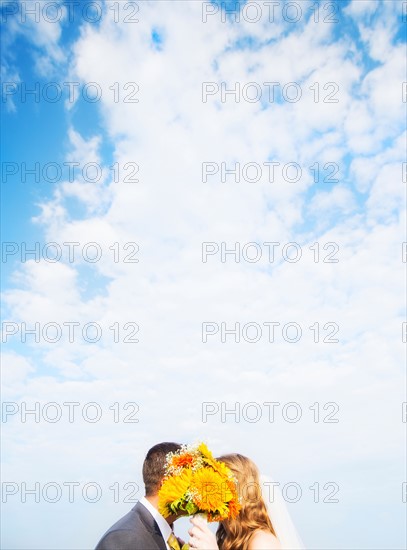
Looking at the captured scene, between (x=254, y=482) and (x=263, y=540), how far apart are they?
597 millimetres

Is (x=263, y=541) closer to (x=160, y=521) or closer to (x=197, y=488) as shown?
(x=160, y=521)

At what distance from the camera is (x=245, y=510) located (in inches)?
220

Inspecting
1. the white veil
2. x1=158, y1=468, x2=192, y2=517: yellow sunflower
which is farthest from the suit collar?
the white veil

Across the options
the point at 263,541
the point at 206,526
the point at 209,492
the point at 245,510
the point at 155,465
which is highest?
the point at 155,465

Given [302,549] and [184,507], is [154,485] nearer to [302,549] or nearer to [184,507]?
[184,507]

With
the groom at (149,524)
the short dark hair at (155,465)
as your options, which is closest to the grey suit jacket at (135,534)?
the groom at (149,524)

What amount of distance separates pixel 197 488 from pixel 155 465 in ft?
2.35

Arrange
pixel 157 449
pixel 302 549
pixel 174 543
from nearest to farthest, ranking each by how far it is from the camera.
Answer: pixel 174 543
pixel 157 449
pixel 302 549

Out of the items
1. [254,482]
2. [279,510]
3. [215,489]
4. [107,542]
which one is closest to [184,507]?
[215,489]

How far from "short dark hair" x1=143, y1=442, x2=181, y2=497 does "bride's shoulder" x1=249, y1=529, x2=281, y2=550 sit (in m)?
1.21

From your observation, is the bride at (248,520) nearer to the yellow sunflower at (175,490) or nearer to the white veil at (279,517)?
the white veil at (279,517)

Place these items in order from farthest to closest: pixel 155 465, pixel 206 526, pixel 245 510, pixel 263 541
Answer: pixel 245 510 → pixel 263 541 → pixel 155 465 → pixel 206 526

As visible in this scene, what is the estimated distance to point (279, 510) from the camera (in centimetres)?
621

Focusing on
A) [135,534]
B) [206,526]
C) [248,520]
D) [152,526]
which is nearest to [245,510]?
[248,520]
